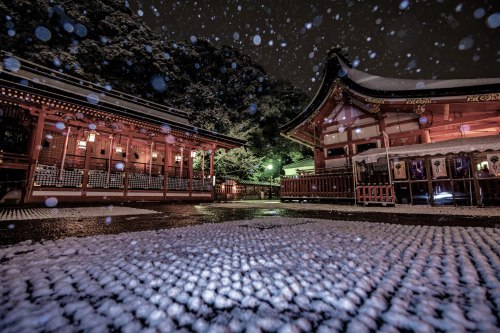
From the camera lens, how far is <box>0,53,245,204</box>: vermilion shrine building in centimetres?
782

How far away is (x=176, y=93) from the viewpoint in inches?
978

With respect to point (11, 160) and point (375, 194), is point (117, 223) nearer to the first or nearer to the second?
point (11, 160)

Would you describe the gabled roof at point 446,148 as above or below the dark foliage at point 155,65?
below

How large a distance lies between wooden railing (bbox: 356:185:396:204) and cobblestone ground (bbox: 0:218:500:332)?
20.3ft

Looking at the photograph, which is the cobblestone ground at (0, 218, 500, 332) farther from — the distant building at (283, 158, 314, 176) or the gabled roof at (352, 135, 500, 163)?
the distant building at (283, 158, 314, 176)

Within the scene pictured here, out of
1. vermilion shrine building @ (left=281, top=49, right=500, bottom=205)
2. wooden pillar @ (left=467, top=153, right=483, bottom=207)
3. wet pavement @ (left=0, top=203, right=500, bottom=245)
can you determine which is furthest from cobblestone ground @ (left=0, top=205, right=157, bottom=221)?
wooden pillar @ (left=467, top=153, right=483, bottom=207)

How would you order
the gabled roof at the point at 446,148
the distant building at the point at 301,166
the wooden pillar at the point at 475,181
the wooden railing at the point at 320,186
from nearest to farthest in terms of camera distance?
the gabled roof at the point at 446,148
the wooden pillar at the point at 475,181
the wooden railing at the point at 320,186
the distant building at the point at 301,166

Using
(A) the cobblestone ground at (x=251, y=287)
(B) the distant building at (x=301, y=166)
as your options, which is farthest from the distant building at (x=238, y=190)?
(A) the cobblestone ground at (x=251, y=287)

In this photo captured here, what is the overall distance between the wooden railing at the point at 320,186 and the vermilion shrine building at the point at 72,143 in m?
4.69

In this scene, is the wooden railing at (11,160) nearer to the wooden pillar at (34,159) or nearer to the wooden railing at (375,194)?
the wooden pillar at (34,159)

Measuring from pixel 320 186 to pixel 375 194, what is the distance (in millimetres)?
2913

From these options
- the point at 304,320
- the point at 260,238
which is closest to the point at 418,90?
the point at 260,238

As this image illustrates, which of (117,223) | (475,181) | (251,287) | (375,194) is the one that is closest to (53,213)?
(117,223)

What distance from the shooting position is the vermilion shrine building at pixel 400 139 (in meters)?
7.21
